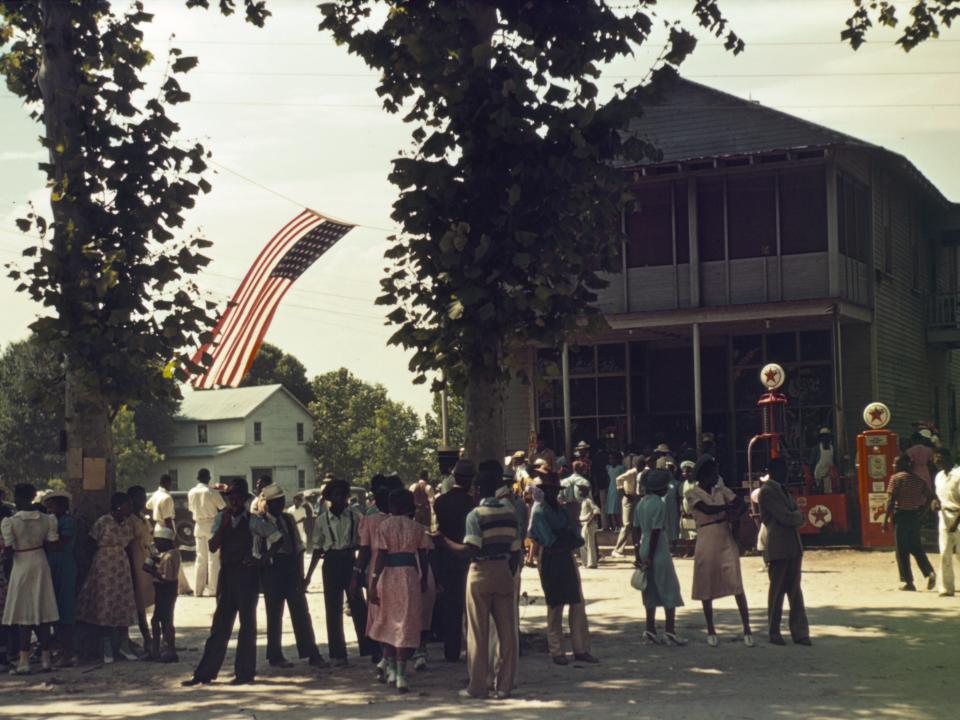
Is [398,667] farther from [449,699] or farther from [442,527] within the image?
[442,527]

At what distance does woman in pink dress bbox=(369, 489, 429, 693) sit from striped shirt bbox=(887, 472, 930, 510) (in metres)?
8.12

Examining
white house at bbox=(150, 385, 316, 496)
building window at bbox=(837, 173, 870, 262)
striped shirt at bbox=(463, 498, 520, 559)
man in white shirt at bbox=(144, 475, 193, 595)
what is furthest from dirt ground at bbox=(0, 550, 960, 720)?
white house at bbox=(150, 385, 316, 496)

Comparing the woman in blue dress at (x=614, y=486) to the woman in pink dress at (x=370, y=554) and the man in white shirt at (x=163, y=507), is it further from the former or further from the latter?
the woman in pink dress at (x=370, y=554)

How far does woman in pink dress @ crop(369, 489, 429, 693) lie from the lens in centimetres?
1130

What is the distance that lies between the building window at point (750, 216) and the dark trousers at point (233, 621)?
57.9ft

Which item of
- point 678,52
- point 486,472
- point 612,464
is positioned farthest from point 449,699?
point 612,464

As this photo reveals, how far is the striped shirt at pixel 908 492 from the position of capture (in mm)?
17078

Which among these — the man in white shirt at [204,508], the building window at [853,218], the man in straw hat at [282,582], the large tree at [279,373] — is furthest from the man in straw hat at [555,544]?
the large tree at [279,373]

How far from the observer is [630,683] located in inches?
450

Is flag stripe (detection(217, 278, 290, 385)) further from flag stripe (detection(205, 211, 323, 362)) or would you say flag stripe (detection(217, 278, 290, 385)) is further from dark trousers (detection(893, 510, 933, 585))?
dark trousers (detection(893, 510, 933, 585))

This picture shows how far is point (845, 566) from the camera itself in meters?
21.1

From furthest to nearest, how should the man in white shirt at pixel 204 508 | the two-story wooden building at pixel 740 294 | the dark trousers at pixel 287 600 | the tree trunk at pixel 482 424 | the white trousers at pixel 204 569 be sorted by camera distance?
the two-story wooden building at pixel 740 294, the white trousers at pixel 204 569, the man in white shirt at pixel 204 508, the tree trunk at pixel 482 424, the dark trousers at pixel 287 600

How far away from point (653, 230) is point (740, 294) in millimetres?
2500

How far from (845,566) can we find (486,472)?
1162 cm
